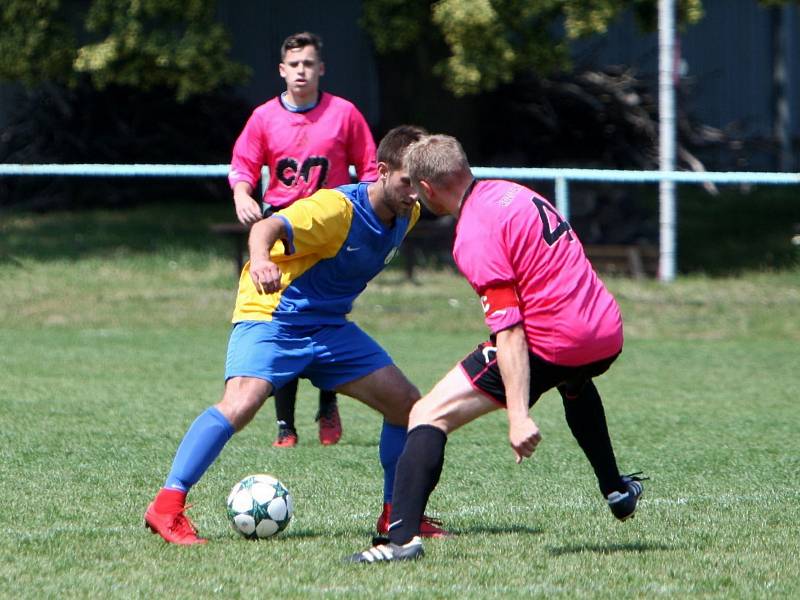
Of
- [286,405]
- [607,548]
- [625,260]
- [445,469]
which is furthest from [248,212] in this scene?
[625,260]

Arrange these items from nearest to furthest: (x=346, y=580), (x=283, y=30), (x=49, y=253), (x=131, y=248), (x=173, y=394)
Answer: (x=346, y=580) → (x=173, y=394) → (x=49, y=253) → (x=131, y=248) → (x=283, y=30)

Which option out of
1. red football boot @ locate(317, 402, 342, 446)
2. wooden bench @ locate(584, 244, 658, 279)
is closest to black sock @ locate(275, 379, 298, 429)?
red football boot @ locate(317, 402, 342, 446)

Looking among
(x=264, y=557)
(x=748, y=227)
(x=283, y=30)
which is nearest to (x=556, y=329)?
(x=264, y=557)

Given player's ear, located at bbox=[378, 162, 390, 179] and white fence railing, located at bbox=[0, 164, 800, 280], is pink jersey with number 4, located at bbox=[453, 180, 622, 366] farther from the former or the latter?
white fence railing, located at bbox=[0, 164, 800, 280]

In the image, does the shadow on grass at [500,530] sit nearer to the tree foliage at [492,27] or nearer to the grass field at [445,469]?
the grass field at [445,469]

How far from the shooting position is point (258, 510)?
5.58 m

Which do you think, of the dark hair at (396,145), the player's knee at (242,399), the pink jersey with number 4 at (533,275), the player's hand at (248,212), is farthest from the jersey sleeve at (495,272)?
the player's hand at (248,212)

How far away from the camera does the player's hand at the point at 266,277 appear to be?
5.07m

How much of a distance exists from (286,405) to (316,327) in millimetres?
2301

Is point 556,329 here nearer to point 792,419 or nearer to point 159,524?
point 159,524

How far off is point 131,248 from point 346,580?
1322 cm

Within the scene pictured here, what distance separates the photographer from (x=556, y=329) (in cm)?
502

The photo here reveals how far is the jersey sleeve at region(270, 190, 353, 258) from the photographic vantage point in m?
5.55

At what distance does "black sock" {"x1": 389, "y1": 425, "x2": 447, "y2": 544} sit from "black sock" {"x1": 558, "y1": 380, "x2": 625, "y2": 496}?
66 centimetres
